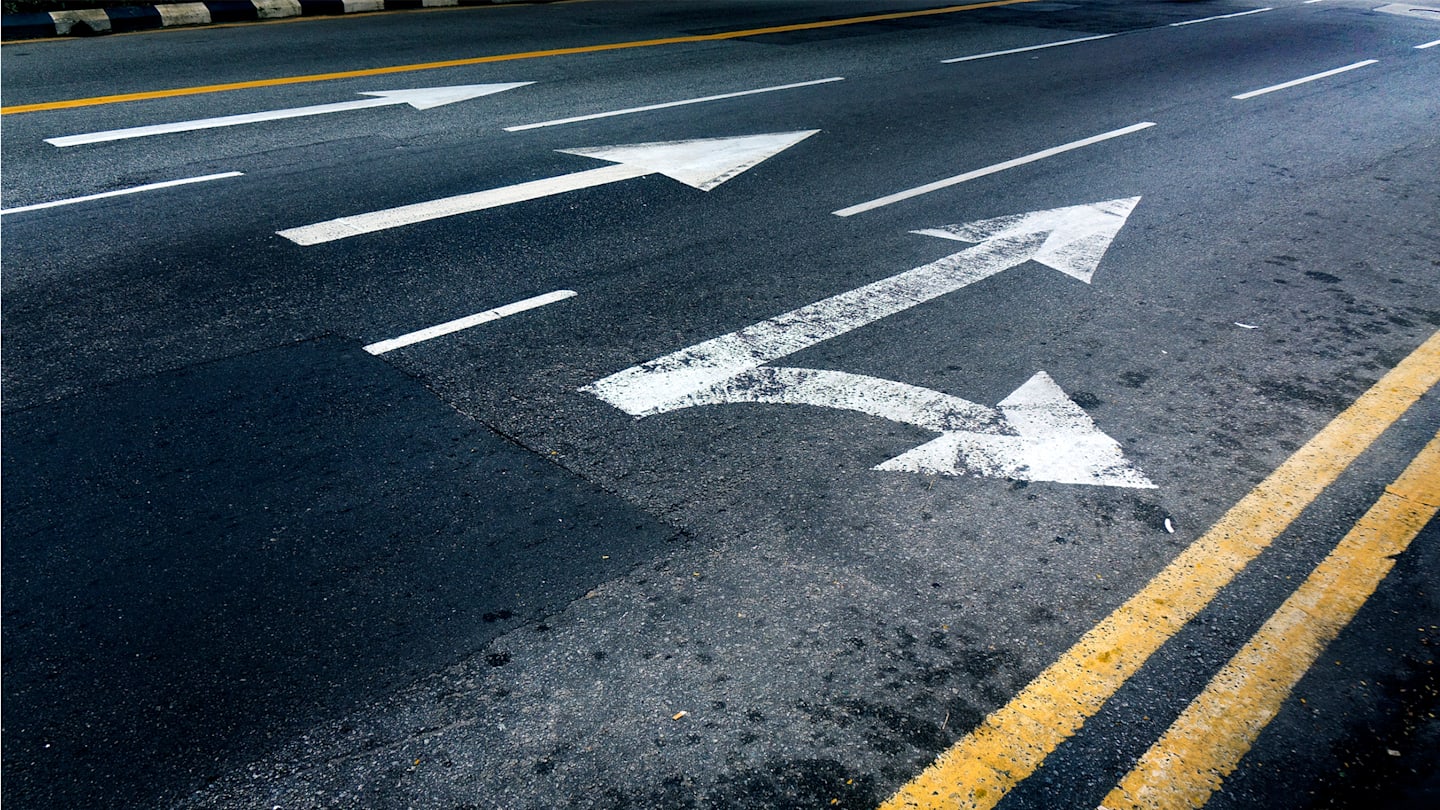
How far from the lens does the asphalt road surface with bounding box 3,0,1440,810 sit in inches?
109

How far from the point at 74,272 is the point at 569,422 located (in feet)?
10.6

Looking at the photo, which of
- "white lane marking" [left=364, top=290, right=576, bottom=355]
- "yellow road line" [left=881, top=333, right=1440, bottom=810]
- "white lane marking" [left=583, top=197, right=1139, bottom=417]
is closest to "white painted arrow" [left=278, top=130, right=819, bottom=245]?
"white lane marking" [left=364, top=290, right=576, bottom=355]

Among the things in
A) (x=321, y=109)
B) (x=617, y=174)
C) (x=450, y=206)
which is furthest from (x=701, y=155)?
(x=321, y=109)

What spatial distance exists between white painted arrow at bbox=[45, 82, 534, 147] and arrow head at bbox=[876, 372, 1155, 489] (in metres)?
7.07

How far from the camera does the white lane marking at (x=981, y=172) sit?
7289mm

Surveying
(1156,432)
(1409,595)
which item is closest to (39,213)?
(1156,432)

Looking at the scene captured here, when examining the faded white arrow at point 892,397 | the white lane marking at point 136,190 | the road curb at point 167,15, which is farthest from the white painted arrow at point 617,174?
the road curb at point 167,15

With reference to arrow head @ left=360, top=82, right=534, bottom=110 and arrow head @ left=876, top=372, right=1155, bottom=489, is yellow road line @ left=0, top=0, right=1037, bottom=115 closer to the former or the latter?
arrow head @ left=360, top=82, right=534, bottom=110

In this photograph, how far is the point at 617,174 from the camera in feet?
25.7

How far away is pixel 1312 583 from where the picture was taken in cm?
349

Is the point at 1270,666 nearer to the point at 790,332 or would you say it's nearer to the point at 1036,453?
the point at 1036,453

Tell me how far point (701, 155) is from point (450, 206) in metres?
2.32

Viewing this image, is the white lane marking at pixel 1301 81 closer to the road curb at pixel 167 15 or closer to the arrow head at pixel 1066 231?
the arrow head at pixel 1066 231

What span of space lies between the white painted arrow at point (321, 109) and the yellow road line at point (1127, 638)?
795cm
